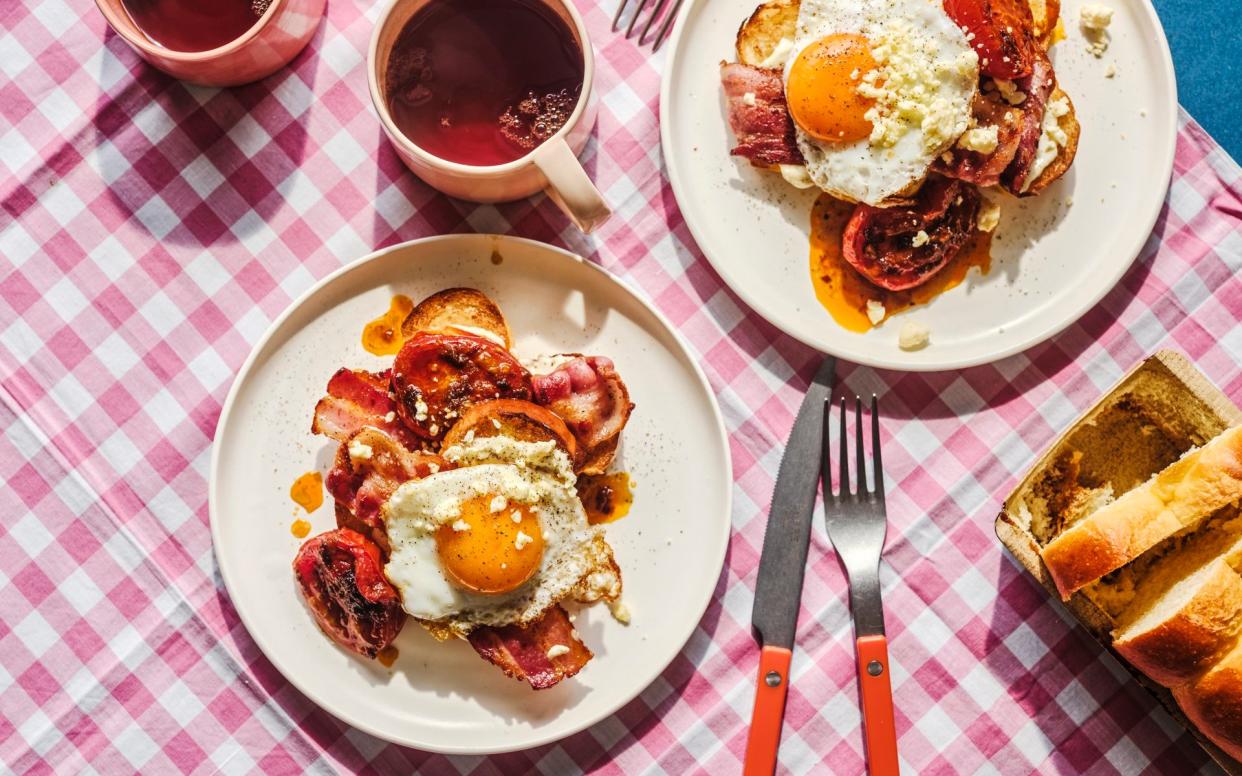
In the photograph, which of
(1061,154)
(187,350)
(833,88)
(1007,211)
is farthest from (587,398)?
(1061,154)

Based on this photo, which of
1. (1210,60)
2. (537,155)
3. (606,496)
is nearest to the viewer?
(537,155)

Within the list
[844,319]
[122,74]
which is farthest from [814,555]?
[122,74]

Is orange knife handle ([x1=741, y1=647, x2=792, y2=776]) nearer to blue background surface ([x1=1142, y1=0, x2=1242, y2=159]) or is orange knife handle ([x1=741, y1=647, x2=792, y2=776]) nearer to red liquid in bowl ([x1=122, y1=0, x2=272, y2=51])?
blue background surface ([x1=1142, y1=0, x2=1242, y2=159])

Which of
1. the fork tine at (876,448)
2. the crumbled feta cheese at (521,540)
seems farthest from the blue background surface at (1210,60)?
the crumbled feta cheese at (521,540)

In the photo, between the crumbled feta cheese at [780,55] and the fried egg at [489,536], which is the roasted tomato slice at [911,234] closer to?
the crumbled feta cheese at [780,55]

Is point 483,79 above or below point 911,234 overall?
above

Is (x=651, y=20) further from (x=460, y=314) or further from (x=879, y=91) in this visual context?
(x=460, y=314)

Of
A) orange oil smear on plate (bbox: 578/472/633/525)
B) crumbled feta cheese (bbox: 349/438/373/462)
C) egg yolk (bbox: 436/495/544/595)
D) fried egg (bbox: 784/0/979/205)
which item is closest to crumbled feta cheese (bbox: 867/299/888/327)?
fried egg (bbox: 784/0/979/205)
